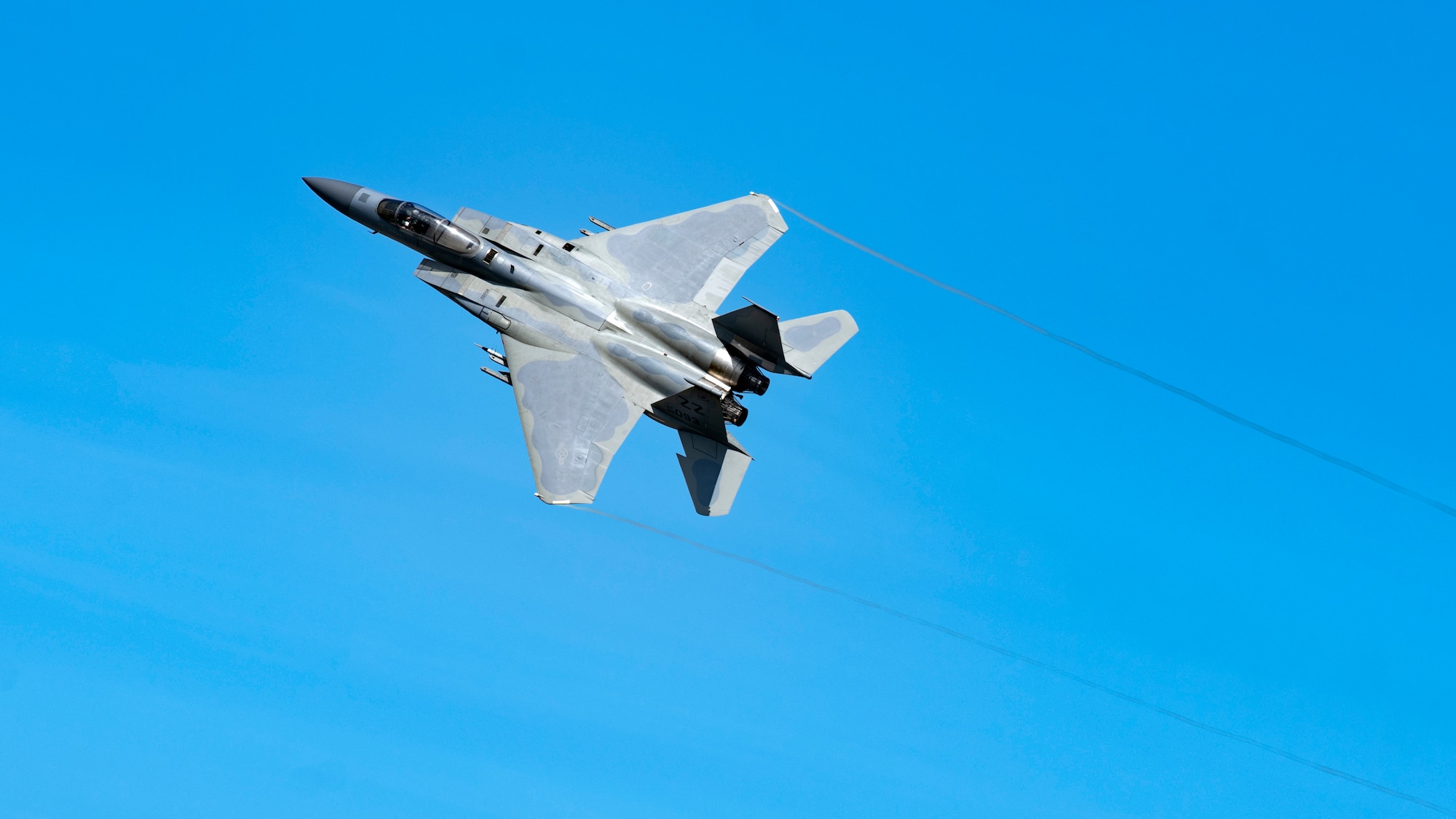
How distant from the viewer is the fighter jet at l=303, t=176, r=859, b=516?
96.1ft

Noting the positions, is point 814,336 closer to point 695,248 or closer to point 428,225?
point 695,248

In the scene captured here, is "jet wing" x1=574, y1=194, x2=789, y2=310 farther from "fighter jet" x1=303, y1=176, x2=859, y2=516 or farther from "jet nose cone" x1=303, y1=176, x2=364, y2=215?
"jet nose cone" x1=303, y1=176, x2=364, y2=215

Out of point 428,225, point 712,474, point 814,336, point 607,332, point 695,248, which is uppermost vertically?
point 695,248

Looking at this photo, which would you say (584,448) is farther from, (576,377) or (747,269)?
(747,269)

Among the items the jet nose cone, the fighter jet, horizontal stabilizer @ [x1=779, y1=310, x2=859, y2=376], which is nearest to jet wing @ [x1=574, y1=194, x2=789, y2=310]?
the fighter jet

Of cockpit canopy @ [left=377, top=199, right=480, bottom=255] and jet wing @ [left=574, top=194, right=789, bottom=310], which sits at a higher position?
jet wing @ [left=574, top=194, right=789, bottom=310]

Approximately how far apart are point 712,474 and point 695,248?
7418 mm

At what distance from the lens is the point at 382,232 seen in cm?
3238

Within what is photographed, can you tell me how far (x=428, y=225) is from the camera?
3131 cm

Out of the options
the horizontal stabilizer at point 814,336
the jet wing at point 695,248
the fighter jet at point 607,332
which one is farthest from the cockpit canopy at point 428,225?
the horizontal stabilizer at point 814,336

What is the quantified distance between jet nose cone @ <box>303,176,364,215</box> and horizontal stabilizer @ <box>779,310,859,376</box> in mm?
13949

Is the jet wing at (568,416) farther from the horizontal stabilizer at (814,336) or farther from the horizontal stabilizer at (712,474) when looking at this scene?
the horizontal stabilizer at (814,336)

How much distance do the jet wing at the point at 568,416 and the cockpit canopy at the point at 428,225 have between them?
3.07m

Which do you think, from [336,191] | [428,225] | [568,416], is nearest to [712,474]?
[568,416]
